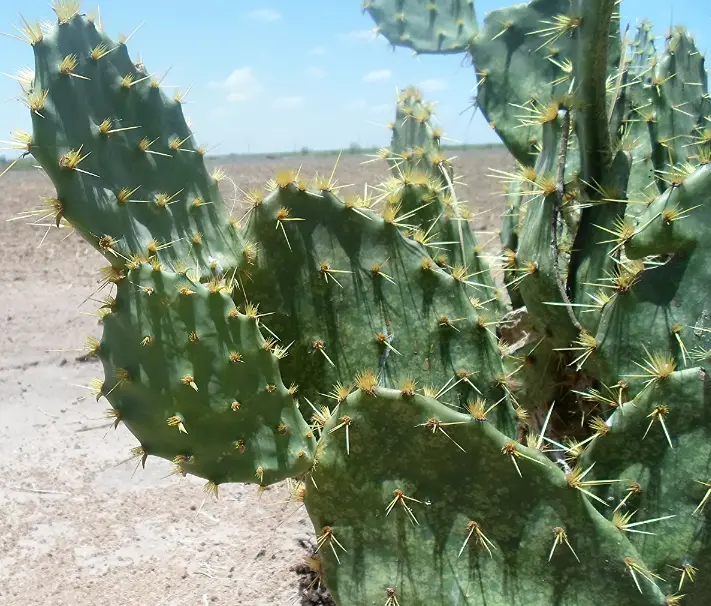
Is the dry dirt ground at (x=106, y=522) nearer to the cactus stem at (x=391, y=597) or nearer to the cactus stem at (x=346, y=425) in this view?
the cactus stem at (x=346, y=425)

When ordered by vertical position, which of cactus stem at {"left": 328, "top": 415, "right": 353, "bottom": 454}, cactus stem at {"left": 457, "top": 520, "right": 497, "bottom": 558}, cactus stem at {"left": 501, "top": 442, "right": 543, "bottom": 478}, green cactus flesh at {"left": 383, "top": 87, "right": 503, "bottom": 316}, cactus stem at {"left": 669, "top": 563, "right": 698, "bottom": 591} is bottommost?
cactus stem at {"left": 669, "top": 563, "right": 698, "bottom": 591}

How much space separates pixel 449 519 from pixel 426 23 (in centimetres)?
224

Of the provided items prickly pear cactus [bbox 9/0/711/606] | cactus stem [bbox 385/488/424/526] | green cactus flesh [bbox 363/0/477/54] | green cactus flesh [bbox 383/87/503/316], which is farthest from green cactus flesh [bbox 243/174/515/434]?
green cactus flesh [bbox 363/0/477/54]

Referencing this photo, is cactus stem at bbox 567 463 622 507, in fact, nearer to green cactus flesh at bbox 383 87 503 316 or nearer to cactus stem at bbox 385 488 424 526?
cactus stem at bbox 385 488 424 526

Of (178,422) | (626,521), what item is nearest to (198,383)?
(178,422)

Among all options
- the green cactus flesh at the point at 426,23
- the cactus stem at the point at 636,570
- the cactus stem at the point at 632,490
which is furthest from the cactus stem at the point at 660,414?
the green cactus flesh at the point at 426,23

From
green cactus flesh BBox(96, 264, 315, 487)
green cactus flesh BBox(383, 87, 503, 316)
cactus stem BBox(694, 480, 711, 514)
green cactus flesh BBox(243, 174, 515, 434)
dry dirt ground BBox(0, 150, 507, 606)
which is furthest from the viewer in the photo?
dry dirt ground BBox(0, 150, 507, 606)

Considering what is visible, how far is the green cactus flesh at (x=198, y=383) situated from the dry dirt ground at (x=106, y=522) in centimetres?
14

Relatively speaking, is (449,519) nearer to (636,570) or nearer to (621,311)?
(636,570)

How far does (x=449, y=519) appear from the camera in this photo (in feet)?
4.76

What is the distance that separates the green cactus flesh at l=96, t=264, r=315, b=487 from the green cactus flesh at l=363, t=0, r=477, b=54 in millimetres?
1833

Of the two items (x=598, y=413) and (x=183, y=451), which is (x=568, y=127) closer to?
(x=598, y=413)

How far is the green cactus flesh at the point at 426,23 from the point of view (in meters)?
2.92

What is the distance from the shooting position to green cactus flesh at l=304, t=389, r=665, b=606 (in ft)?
4.55
